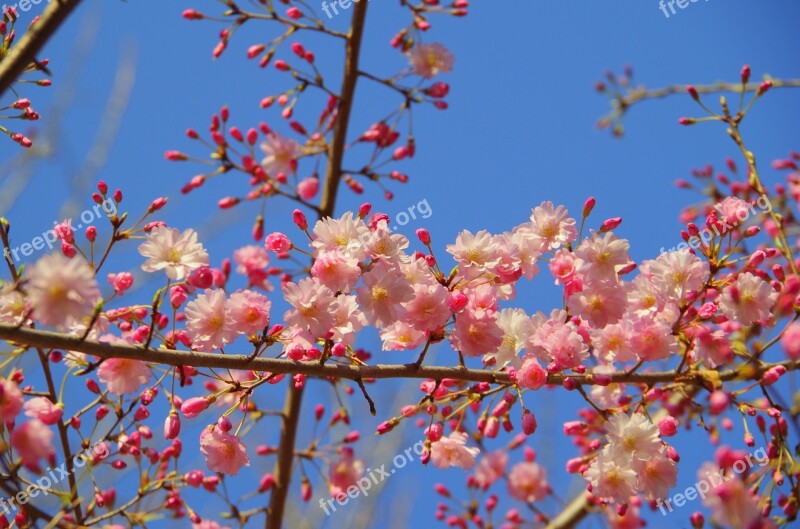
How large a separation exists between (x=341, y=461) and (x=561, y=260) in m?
1.86

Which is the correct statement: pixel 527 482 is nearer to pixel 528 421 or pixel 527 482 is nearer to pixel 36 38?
pixel 528 421

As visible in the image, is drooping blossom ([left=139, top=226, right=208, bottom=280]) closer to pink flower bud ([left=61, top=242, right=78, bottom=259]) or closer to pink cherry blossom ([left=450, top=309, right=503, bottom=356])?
pink flower bud ([left=61, top=242, right=78, bottom=259])

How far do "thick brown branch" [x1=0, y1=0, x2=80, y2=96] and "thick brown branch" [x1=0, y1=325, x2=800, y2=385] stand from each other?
1.94 feet

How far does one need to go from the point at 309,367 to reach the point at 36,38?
1051 mm

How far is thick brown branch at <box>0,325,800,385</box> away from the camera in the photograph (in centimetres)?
164

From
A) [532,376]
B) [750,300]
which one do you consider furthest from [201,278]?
[750,300]

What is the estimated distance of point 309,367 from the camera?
6.33 feet

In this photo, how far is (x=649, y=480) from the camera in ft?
7.50

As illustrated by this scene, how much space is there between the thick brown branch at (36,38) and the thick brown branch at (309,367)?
591 mm

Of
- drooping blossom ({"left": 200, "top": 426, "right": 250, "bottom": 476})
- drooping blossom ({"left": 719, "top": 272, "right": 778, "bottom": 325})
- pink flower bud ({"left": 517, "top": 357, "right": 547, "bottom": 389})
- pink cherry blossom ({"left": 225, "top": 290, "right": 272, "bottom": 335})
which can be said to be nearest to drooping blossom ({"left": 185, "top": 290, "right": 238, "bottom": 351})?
pink cherry blossom ({"left": 225, "top": 290, "right": 272, "bottom": 335})

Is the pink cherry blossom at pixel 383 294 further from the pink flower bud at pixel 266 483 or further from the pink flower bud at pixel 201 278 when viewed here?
the pink flower bud at pixel 266 483

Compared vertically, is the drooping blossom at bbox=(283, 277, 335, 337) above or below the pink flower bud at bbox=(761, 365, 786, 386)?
above

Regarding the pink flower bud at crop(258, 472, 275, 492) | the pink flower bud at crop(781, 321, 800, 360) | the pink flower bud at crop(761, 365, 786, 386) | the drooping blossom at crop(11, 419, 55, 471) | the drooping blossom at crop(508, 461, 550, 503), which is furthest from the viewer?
the drooping blossom at crop(508, 461, 550, 503)

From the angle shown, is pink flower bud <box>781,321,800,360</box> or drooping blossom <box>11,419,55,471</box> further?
drooping blossom <box>11,419,55,471</box>
